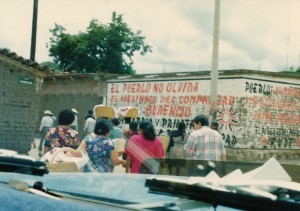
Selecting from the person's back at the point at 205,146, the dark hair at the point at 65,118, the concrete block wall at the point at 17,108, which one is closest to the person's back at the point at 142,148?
the person's back at the point at 205,146

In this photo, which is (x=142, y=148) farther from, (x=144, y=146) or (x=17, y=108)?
(x=17, y=108)

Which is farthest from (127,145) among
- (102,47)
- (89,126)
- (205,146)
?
(102,47)

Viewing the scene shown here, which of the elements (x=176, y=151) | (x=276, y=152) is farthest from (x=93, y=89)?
(x=176, y=151)

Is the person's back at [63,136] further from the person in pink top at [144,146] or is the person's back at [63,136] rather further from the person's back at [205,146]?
the person's back at [205,146]

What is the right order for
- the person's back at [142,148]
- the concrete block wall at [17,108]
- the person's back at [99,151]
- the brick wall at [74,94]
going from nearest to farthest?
the person's back at [99,151], the person's back at [142,148], the concrete block wall at [17,108], the brick wall at [74,94]

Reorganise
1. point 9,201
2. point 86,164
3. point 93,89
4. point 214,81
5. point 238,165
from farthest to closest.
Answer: point 93,89, point 214,81, point 86,164, point 238,165, point 9,201

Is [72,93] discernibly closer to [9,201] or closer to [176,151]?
[176,151]

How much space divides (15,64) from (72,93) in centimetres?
1166

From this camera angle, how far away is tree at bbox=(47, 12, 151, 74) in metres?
41.6

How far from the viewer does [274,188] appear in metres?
1.49

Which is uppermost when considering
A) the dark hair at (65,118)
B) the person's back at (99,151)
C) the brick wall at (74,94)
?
the brick wall at (74,94)

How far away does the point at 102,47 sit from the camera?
1638 inches

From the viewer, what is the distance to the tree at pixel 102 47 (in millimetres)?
41594

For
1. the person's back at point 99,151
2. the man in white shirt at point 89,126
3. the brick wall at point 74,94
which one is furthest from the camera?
the brick wall at point 74,94
